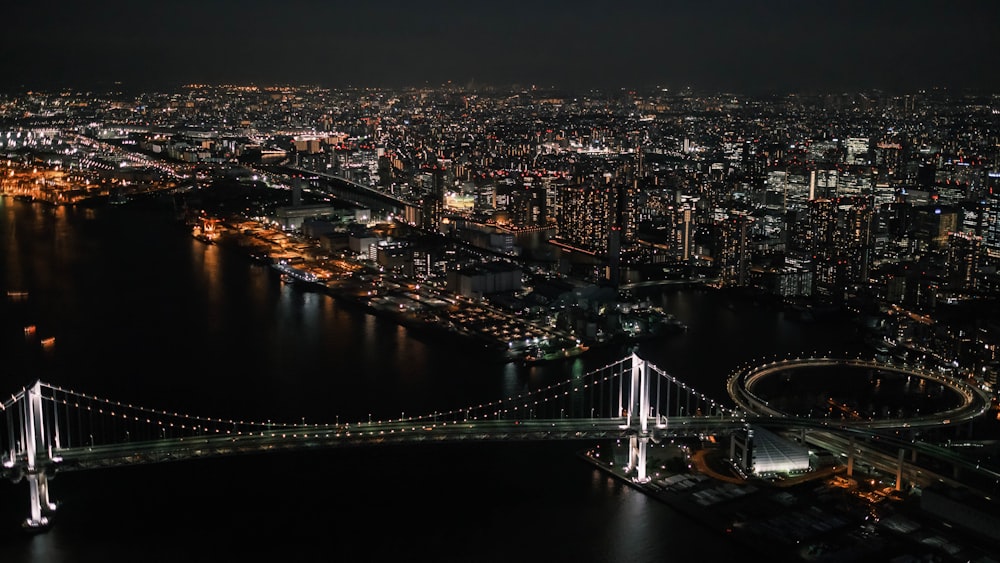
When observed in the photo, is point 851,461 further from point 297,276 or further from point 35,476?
point 297,276

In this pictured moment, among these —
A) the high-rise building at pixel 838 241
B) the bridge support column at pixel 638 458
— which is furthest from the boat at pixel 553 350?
the high-rise building at pixel 838 241

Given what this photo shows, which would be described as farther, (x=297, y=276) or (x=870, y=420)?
(x=297, y=276)

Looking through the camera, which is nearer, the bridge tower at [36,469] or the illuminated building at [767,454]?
the bridge tower at [36,469]

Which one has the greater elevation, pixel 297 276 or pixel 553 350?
pixel 297 276

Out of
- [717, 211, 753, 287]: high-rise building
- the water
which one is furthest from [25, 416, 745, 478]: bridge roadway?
[717, 211, 753, 287]: high-rise building

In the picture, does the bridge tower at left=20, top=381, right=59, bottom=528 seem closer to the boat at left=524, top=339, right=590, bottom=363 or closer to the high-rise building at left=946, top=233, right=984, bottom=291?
the boat at left=524, top=339, right=590, bottom=363

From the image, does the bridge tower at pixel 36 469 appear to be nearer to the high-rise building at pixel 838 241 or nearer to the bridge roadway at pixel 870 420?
the bridge roadway at pixel 870 420

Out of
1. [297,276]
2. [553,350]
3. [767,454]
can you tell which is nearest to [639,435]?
[767,454]
